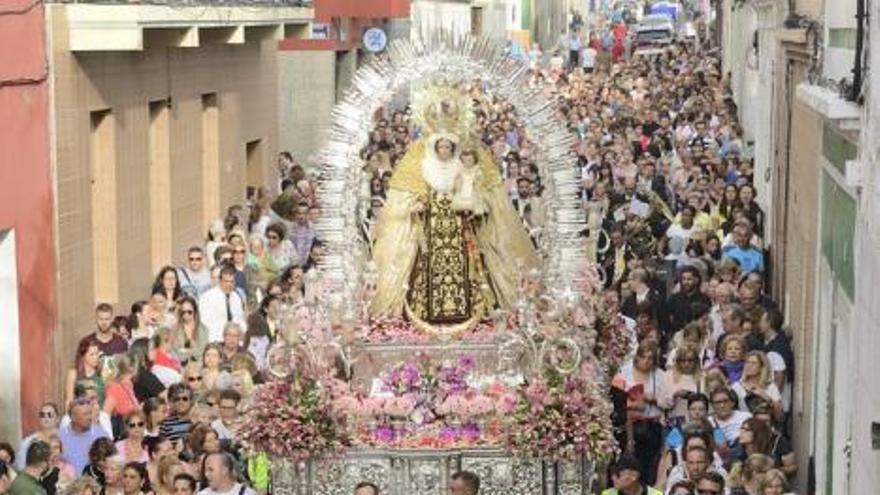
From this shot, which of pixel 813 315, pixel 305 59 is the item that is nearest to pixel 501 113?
pixel 813 315

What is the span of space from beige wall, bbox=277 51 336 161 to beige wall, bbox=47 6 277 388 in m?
7.45

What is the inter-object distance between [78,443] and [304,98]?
73.3 feet

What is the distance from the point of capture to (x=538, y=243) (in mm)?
15211

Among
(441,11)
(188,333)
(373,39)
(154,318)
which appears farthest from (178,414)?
(441,11)

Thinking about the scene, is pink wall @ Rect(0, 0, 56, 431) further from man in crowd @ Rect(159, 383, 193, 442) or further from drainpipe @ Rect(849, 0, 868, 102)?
drainpipe @ Rect(849, 0, 868, 102)

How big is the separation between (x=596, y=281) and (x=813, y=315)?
1554 millimetres

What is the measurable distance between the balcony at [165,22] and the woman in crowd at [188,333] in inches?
119

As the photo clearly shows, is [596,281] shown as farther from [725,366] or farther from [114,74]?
[114,74]

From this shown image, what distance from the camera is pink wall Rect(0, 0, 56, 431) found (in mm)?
15370

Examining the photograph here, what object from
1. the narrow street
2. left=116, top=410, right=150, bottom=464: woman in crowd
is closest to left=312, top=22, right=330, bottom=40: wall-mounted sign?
the narrow street

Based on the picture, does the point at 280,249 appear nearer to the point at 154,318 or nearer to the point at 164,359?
the point at 154,318

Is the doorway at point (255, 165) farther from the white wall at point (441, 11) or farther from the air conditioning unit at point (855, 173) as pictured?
the air conditioning unit at point (855, 173)

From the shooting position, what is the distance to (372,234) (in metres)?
15.3

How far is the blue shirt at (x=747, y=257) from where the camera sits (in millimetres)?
17094
